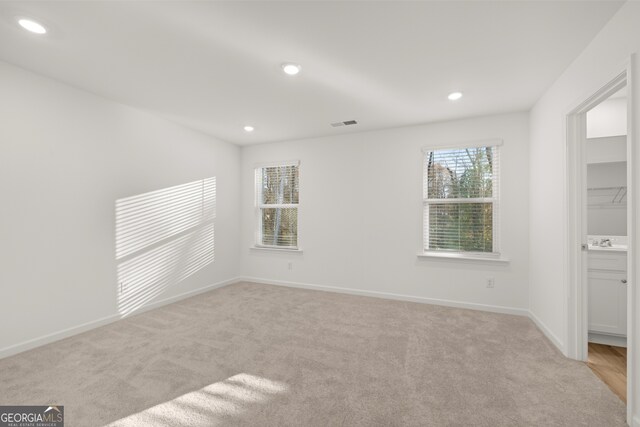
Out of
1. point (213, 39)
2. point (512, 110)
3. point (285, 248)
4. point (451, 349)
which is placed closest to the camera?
point (213, 39)

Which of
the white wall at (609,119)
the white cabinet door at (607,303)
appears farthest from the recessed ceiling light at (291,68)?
the white cabinet door at (607,303)

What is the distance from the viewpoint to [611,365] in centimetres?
234

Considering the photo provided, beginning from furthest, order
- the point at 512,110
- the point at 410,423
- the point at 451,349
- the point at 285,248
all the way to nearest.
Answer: the point at 285,248 < the point at 512,110 < the point at 451,349 < the point at 410,423

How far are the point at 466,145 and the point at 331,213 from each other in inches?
85.4

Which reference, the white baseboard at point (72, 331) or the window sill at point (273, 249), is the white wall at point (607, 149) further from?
the white baseboard at point (72, 331)

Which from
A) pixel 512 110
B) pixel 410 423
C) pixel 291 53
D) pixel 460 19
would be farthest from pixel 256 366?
pixel 512 110

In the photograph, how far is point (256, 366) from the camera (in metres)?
2.24

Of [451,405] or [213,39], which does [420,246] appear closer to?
[451,405]

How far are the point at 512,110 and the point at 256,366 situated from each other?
408 cm

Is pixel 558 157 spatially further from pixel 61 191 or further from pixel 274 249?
pixel 61 191

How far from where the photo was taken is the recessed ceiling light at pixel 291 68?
2.39 meters

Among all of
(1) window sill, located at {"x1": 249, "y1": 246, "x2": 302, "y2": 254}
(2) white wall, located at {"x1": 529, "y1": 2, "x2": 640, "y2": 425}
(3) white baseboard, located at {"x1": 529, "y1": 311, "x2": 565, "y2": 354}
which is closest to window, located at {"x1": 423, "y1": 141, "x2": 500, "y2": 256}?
(2) white wall, located at {"x1": 529, "y1": 2, "x2": 640, "y2": 425}

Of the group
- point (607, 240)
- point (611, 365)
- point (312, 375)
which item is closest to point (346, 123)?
point (312, 375)

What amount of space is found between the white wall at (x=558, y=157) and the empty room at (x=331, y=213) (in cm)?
3
